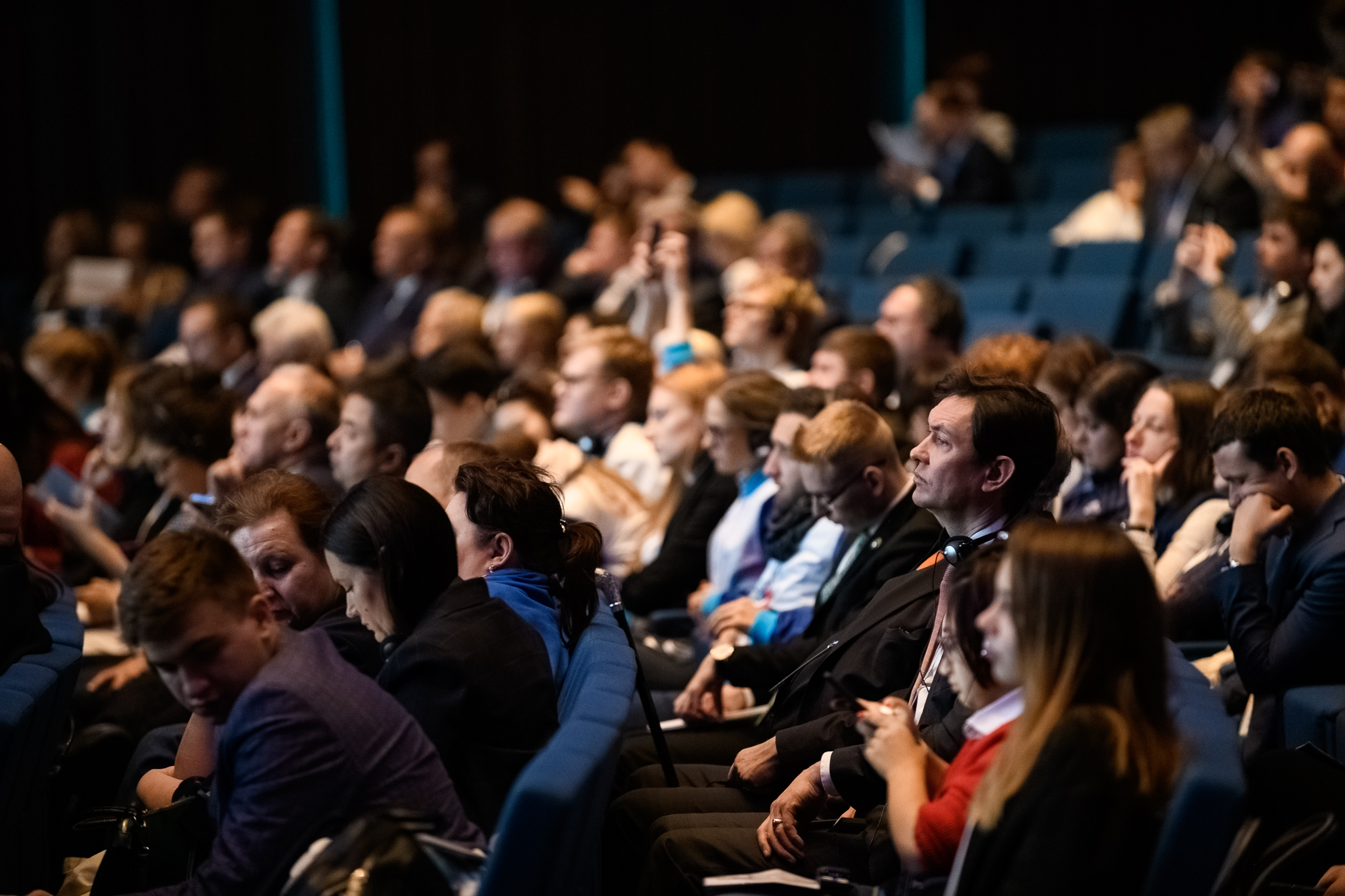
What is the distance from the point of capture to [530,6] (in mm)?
10477

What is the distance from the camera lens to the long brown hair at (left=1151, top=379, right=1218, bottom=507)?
3.41 m

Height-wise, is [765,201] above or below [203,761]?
below

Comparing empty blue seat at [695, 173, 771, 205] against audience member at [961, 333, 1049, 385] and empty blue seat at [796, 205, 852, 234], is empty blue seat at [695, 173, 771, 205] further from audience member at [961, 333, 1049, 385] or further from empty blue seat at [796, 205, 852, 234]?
audience member at [961, 333, 1049, 385]

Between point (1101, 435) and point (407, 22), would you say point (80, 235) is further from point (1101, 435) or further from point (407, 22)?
point (1101, 435)

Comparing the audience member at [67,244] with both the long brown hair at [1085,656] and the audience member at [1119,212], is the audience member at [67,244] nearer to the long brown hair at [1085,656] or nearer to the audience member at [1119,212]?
the audience member at [1119,212]

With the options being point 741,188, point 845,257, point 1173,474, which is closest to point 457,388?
point 1173,474

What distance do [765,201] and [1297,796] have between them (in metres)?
7.68

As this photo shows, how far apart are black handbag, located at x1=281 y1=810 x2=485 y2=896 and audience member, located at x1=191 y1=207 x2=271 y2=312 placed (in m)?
6.53

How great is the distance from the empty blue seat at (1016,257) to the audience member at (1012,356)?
2880mm

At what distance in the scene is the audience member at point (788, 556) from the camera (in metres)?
3.39

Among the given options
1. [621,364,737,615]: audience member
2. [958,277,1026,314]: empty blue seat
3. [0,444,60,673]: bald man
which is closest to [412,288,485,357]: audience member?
[621,364,737,615]: audience member

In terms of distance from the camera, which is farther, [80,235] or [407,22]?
[407,22]

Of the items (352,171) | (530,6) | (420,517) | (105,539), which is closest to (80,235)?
(352,171)

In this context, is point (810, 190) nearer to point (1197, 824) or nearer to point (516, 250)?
point (516, 250)
